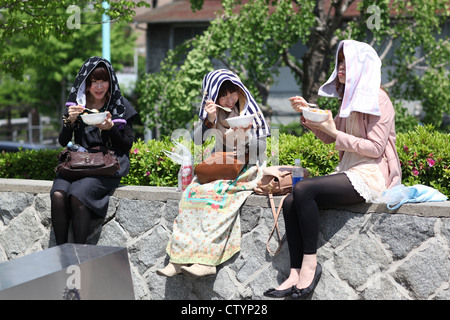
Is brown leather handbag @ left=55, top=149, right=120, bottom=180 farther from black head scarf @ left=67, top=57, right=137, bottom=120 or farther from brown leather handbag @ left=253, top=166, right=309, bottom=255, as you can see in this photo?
brown leather handbag @ left=253, top=166, right=309, bottom=255

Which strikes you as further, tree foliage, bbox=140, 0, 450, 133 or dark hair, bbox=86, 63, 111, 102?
tree foliage, bbox=140, 0, 450, 133

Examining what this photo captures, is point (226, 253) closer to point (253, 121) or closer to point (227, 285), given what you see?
point (227, 285)

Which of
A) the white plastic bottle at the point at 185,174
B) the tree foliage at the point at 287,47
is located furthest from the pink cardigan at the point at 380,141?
the tree foliage at the point at 287,47

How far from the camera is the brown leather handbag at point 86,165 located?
4590mm

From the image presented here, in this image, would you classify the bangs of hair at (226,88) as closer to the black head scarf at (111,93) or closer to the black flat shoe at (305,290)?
A: the black head scarf at (111,93)

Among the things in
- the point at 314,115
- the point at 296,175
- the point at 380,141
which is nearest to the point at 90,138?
the point at 296,175

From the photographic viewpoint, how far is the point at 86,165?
4.59 meters

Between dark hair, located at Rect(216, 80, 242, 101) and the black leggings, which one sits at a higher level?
dark hair, located at Rect(216, 80, 242, 101)

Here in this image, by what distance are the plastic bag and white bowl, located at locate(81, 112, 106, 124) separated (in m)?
2.09

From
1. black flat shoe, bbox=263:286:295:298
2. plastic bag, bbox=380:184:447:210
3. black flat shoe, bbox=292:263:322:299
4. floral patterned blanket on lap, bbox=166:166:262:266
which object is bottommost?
black flat shoe, bbox=263:286:295:298

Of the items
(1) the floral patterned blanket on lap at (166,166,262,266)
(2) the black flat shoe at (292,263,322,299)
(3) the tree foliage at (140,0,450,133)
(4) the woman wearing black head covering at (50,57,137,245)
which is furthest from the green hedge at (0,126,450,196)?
(3) the tree foliage at (140,0,450,133)

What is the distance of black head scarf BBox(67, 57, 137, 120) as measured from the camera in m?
4.72

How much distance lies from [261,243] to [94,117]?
1.53 metres
